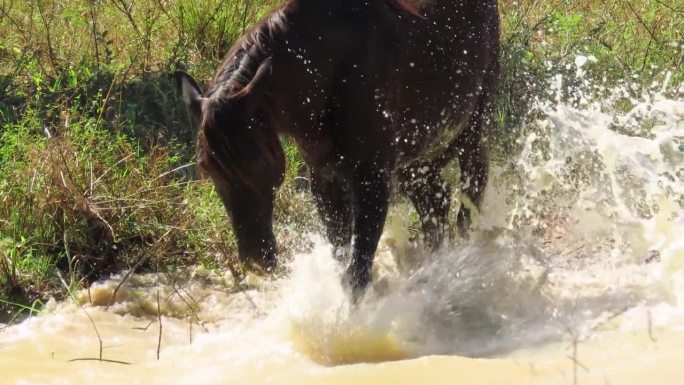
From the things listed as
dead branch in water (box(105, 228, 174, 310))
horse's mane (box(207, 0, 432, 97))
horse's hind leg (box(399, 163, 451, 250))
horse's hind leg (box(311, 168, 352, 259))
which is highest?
horse's mane (box(207, 0, 432, 97))

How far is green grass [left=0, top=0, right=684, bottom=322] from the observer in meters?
4.95

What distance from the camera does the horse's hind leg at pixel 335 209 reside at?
4.54 metres

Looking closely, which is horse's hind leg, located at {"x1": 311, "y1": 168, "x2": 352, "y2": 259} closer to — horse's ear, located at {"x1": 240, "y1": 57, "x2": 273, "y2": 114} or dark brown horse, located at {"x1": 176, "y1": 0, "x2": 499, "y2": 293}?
dark brown horse, located at {"x1": 176, "y1": 0, "x2": 499, "y2": 293}

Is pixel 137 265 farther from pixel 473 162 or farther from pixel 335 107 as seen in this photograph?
pixel 473 162

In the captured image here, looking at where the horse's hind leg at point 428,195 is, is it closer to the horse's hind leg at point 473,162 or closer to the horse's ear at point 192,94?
the horse's hind leg at point 473,162

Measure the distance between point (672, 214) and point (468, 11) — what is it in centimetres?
149

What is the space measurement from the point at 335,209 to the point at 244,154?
3.10 ft

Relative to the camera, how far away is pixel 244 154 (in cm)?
376

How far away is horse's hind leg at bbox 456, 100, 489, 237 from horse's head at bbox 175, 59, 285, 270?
1.70 meters

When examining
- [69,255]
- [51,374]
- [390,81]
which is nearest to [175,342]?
[51,374]

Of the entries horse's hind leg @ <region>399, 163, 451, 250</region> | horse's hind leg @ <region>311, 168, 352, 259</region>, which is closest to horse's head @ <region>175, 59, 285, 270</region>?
horse's hind leg @ <region>311, 168, 352, 259</region>

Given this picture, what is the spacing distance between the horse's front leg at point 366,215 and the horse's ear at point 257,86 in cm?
61

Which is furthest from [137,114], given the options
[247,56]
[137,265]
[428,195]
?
[247,56]

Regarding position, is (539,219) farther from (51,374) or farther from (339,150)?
(51,374)
